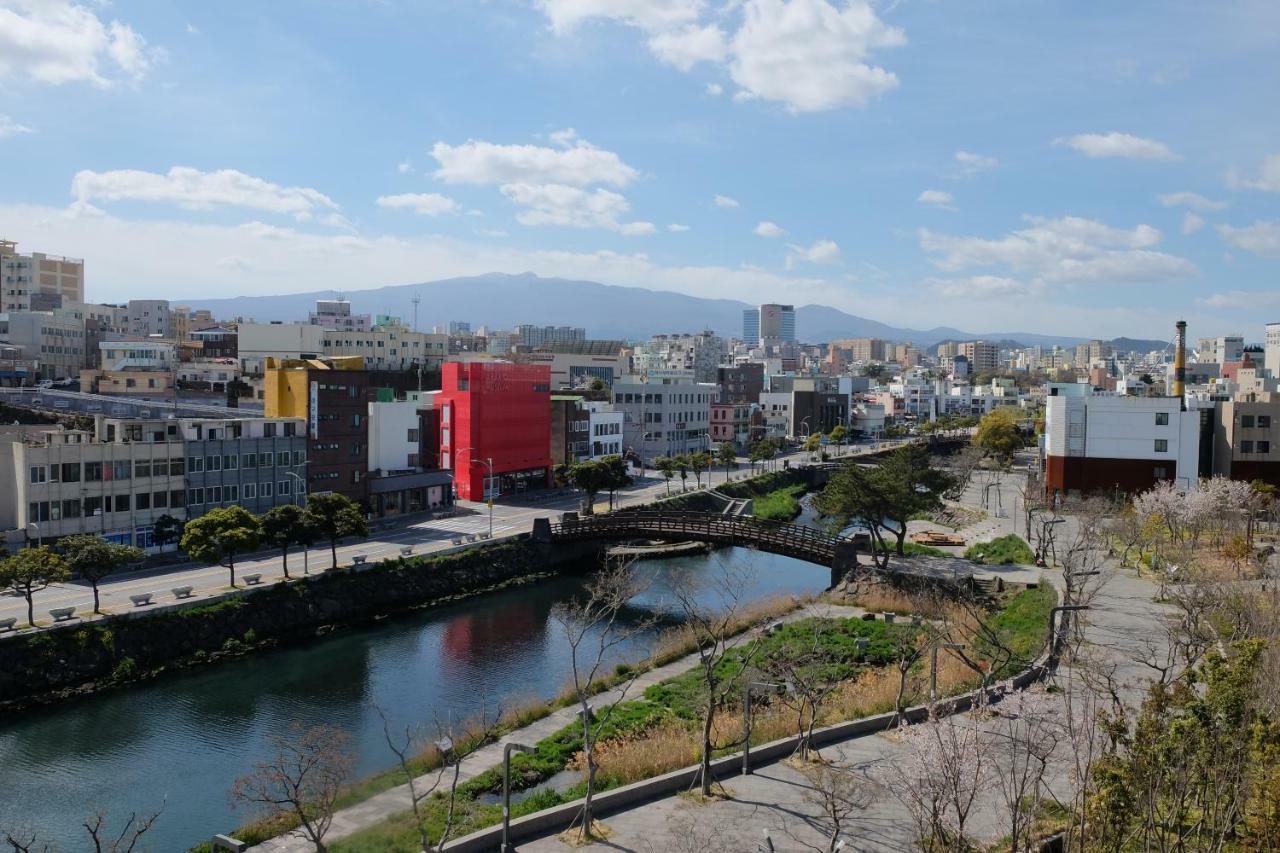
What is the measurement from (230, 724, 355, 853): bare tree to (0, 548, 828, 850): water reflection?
816 millimetres

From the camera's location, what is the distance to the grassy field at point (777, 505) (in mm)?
54025

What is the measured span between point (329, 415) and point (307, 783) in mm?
26665

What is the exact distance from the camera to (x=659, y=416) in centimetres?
7088

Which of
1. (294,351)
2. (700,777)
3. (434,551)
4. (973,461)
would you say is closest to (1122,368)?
(973,461)

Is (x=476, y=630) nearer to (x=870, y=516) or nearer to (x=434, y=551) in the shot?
(x=434, y=551)

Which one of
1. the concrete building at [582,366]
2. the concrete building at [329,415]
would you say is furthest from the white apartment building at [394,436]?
the concrete building at [582,366]

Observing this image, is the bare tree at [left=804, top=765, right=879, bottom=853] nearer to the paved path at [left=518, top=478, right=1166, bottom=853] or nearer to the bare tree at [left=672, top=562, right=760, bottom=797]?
the paved path at [left=518, top=478, right=1166, bottom=853]

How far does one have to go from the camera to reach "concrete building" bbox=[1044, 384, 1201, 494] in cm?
4491

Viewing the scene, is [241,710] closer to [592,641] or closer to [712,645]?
[592,641]

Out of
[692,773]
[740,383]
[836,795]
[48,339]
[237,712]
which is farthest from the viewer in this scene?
→ [740,383]

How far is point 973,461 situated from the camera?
226ft

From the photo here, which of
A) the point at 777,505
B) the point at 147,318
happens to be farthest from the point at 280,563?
the point at 147,318

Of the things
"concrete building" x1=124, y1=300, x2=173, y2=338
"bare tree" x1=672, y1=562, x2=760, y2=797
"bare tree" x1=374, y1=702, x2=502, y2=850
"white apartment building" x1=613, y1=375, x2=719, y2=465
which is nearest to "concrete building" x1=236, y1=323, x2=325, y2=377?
"white apartment building" x1=613, y1=375, x2=719, y2=465

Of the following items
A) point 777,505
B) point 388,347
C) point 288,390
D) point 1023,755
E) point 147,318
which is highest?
point 147,318
